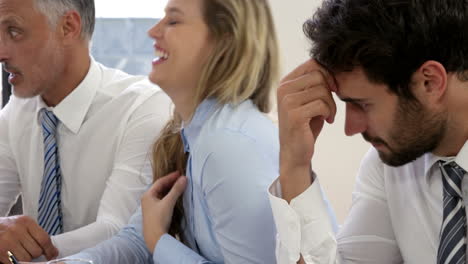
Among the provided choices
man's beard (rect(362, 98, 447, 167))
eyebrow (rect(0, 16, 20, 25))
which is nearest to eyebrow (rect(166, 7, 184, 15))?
man's beard (rect(362, 98, 447, 167))

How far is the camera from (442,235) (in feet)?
4.16

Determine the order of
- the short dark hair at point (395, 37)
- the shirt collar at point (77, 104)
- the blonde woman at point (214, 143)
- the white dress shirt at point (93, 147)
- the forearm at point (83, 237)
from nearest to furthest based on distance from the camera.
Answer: the short dark hair at point (395, 37)
the blonde woman at point (214, 143)
the forearm at point (83, 237)
the white dress shirt at point (93, 147)
the shirt collar at point (77, 104)

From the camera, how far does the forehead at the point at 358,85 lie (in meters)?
1.29

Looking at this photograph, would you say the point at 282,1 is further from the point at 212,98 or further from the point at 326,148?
the point at 212,98

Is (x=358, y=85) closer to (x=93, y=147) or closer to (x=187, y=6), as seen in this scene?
(x=187, y=6)

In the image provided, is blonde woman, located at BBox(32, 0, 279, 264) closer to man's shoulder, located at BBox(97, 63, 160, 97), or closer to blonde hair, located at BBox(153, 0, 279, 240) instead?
blonde hair, located at BBox(153, 0, 279, 240)

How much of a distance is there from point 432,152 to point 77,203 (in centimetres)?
115

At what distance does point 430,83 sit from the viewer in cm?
125

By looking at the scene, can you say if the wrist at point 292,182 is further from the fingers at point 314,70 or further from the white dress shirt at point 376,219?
the fingers at point 314,70

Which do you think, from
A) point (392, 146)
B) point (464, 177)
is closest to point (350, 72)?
point (392, 146)

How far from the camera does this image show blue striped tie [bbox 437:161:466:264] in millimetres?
1247

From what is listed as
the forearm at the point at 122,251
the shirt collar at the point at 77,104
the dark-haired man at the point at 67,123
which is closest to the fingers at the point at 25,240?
the forearm at the point at 122,251

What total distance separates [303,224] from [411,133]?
0.89 ft

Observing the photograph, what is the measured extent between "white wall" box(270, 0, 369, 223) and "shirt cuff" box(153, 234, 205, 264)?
4.51 ft
